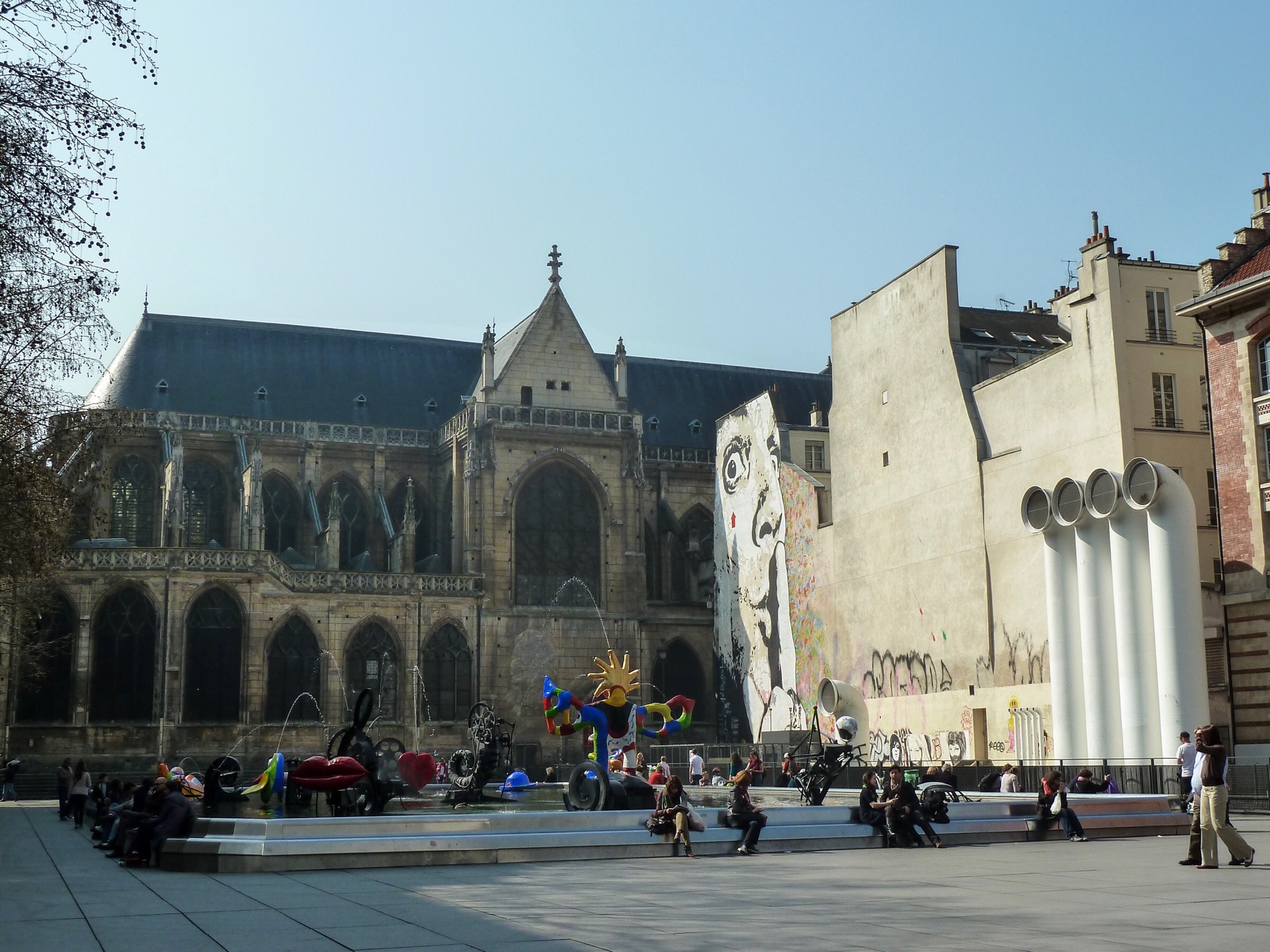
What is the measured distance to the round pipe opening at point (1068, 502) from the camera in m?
32.0

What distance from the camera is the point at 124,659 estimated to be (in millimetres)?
47656

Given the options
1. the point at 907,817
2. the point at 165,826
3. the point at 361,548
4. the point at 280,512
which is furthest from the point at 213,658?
the point at 907,817

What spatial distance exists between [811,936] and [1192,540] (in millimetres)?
21420

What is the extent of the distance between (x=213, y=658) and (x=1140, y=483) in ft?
104

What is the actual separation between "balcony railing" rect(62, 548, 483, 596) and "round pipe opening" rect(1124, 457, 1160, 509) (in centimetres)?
2883

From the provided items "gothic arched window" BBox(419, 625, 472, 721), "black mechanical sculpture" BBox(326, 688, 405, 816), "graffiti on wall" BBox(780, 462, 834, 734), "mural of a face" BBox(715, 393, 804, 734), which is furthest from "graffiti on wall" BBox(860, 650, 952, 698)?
"black mechanical sculpture" BBox(326, 688, 405, 816)

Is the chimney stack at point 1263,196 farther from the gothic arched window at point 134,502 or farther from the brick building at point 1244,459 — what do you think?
the gothic arched window at point 134,502

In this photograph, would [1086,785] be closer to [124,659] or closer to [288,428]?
[124,659]

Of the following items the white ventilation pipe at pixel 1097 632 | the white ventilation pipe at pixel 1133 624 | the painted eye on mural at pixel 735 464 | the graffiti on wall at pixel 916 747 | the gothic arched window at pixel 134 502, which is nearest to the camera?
the white ventilation pipe at pixel 1133 624

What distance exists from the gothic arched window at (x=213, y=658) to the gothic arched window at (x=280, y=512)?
290 inches

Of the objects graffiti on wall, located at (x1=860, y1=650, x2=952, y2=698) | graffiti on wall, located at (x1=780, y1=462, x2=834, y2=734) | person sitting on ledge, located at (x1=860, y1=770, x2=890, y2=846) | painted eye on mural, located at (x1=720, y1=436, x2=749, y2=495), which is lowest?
person sitting on ledge, located at (x1=860, y1=770, x2=890, y2=846)

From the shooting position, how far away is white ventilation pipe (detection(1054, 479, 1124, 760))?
30562 millimetres

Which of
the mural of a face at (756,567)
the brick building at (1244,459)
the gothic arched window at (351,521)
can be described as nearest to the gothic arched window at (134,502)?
the gothic arched window at (351,521)

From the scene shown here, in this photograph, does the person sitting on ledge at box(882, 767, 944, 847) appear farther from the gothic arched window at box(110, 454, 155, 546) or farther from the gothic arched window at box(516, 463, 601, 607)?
the gothic arched window at box(110, 454, 155, 546)
